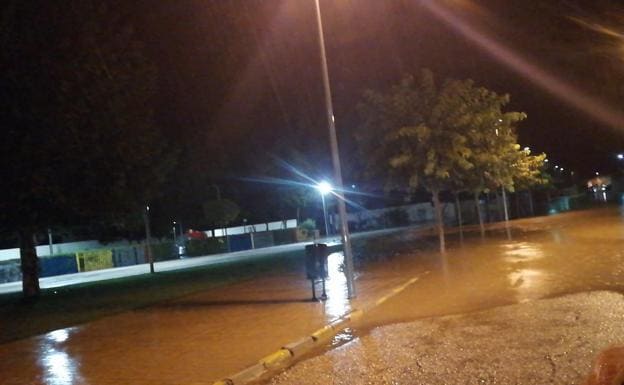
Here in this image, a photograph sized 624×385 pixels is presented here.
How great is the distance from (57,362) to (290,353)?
11.8ft

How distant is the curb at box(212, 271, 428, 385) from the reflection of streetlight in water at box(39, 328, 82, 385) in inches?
88.0

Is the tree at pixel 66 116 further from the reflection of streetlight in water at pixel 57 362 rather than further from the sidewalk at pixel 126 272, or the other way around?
the sidewalk at pixel 126 272

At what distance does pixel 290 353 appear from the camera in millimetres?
9578

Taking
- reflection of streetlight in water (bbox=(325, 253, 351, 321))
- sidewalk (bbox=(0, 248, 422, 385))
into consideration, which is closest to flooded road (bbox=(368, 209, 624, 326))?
reflection of streetlight in water (bbox=(325, 253, 351, 321))

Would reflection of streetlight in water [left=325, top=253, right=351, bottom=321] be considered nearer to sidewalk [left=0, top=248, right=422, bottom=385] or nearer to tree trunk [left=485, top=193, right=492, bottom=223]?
sidewalk [left=0, top=248, right=422, bottom=385]

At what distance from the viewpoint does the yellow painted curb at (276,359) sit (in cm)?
901

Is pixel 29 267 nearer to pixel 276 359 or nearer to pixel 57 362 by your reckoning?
pixel 57 362

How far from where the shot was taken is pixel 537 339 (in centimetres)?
895

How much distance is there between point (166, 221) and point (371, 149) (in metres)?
24.0

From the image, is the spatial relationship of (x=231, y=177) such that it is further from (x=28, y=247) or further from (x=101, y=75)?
(x=101, y=75)

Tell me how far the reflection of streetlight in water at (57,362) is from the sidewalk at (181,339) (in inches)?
0.5

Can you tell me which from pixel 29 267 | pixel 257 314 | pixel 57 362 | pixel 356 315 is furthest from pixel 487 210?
pixel 57 362

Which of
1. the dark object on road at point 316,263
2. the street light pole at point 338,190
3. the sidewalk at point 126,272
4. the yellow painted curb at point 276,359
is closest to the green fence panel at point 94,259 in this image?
the sidewalk at point 126,272

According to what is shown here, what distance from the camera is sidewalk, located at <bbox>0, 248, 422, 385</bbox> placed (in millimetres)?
9082
